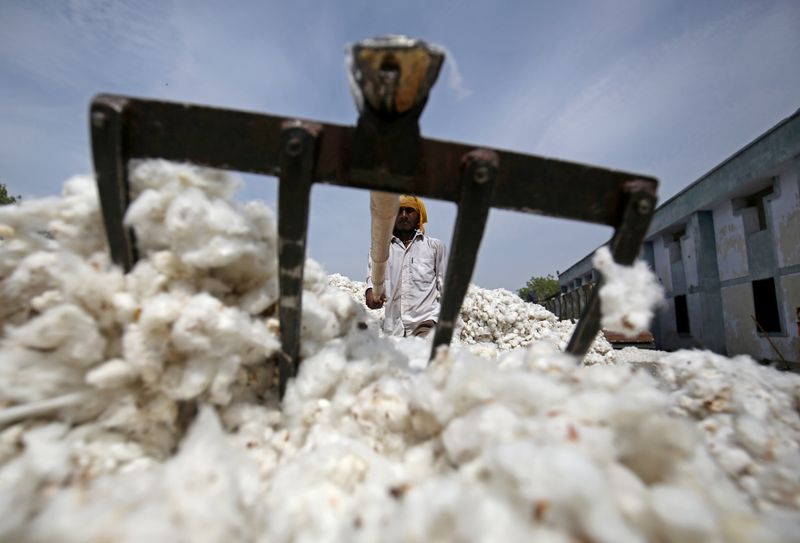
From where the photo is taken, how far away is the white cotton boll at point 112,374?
83 centimetres

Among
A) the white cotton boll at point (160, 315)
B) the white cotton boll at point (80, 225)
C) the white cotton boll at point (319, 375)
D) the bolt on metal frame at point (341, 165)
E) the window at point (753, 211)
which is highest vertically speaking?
the window at point (753, 211)

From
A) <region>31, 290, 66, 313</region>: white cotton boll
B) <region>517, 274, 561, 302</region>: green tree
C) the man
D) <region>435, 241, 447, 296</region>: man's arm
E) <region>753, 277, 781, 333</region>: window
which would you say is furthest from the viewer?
<region>517, 274, 561, 302</region>: green tree

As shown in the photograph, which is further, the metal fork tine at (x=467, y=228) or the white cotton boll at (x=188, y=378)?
the metal fork tine at (x=467, y=228)

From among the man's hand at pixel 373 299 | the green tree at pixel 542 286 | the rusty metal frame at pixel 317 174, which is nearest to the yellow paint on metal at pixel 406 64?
the rusty metal frame at pixel 317 174

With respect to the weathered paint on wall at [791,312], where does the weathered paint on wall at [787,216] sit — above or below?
above

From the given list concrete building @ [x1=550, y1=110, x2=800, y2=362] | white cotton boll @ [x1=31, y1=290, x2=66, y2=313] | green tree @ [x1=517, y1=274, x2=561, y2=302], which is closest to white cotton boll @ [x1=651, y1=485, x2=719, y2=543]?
white cotton boll @ [x1=31, y1=290, x2=66, y2=313]

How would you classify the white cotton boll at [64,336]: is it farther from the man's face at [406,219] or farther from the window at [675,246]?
the window at [675,246]

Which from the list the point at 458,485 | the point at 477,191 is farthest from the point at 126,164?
the point at 458,485

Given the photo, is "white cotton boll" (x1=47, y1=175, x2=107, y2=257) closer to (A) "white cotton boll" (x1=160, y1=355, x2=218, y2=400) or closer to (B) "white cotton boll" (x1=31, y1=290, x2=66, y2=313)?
(B) "white cotton boll" (x1=31, y1=290, x2=66, y2=313)

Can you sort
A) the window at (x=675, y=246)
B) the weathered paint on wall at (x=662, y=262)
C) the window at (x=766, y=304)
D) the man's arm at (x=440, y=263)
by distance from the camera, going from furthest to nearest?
the weathered paint on wall at (x=662, y=262) → the window at (x=675, y=246) → the window at (x=766, y=304) → the man's arm at (x=440, y=263)

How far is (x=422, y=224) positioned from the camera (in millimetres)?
3723

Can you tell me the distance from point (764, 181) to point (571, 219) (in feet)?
30.1

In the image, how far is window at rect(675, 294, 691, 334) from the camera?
1032 centimetres

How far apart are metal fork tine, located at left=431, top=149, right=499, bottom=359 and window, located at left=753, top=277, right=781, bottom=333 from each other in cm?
942
